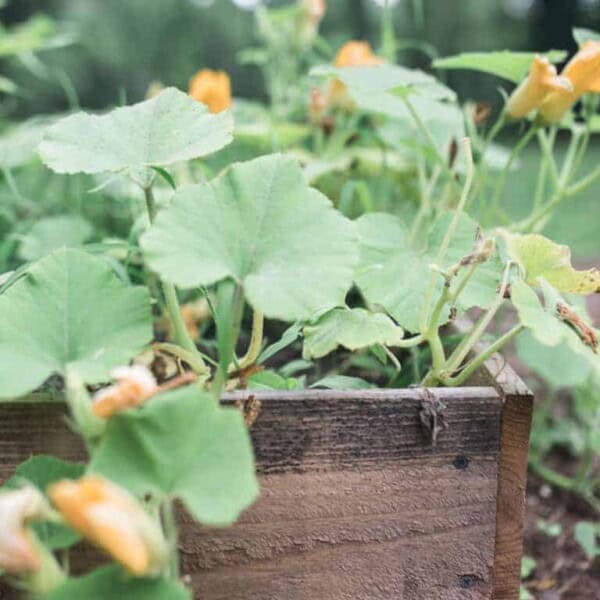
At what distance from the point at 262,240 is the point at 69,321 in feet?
0.42

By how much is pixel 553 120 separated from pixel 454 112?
0.23m

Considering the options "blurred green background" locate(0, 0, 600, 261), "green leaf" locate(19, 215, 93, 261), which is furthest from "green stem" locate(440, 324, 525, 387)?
"blurred green background" locate(0, 0, 600, 261)

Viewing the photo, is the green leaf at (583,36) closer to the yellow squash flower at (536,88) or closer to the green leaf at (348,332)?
the yellow squash flower at (536,88)

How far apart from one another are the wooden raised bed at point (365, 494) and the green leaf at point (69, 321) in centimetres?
7

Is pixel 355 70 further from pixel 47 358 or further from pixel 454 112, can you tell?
pixel 47 358

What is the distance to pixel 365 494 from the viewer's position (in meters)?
0.56

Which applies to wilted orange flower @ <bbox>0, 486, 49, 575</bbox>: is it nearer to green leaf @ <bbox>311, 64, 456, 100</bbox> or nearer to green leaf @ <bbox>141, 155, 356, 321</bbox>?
green leaf @ <bbox>141, 155, 356, 321</bbox>

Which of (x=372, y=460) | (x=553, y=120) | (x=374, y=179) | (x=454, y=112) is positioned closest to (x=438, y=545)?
(x=372, y=460)

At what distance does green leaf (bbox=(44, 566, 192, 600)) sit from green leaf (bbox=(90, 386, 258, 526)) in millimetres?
35

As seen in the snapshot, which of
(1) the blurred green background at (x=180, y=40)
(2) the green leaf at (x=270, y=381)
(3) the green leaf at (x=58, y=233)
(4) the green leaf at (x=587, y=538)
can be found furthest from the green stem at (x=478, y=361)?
(1) the blurred green background at (x=180, y=40)

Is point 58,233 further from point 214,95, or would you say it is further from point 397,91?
point 397,91

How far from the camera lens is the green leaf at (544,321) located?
1.49ft

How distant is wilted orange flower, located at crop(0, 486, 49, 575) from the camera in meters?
0.36

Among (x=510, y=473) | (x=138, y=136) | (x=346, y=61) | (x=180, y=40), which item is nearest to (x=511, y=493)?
(x=510, y=473)
